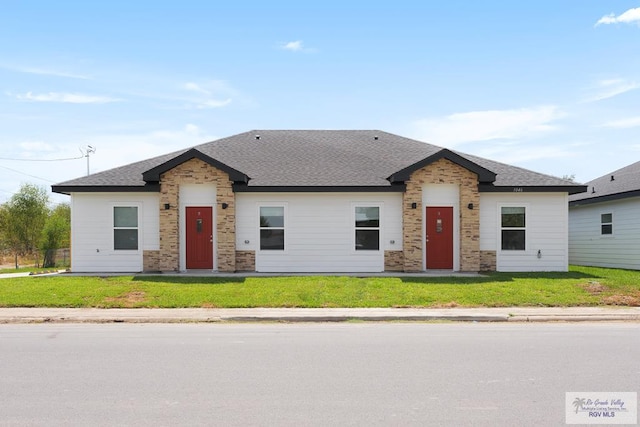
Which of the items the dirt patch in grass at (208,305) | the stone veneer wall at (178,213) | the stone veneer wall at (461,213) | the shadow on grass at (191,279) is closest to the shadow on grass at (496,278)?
the stone veneer wall at (461,213)

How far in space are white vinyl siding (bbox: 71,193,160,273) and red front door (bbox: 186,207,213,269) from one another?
1248 millimetres

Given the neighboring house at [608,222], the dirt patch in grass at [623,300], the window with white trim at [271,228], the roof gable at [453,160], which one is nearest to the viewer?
the dirt patch in grass at [623,300]

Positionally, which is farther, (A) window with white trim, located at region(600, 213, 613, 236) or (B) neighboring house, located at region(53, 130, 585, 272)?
(A) window with white trim, located at region(600, 213, 613, 236)

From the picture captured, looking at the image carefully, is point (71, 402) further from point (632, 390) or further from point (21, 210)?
point (21, 210)

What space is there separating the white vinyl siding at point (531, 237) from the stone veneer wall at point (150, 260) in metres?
11.9

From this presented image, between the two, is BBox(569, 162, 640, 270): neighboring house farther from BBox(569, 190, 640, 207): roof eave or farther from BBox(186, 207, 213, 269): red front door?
BBox(186, 207, 213, 269): red front door

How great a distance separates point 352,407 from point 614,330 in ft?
25.2

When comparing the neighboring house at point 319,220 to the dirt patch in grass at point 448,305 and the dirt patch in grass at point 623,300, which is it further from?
the dirt patch in grass at point 448,305

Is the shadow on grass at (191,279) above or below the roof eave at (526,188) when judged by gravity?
below

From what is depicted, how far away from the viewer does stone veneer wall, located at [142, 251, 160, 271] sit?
2064 cm

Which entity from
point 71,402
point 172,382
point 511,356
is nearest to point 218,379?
point 172,382

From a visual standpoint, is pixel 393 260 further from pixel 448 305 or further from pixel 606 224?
pixel 606 224

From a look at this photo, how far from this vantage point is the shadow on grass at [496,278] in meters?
17.9

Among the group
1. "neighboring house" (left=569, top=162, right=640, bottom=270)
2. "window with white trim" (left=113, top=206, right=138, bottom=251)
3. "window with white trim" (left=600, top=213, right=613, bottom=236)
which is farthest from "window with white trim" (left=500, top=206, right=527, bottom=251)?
"window with white trim" (left=113, top=206, right=138, bottom=251)
